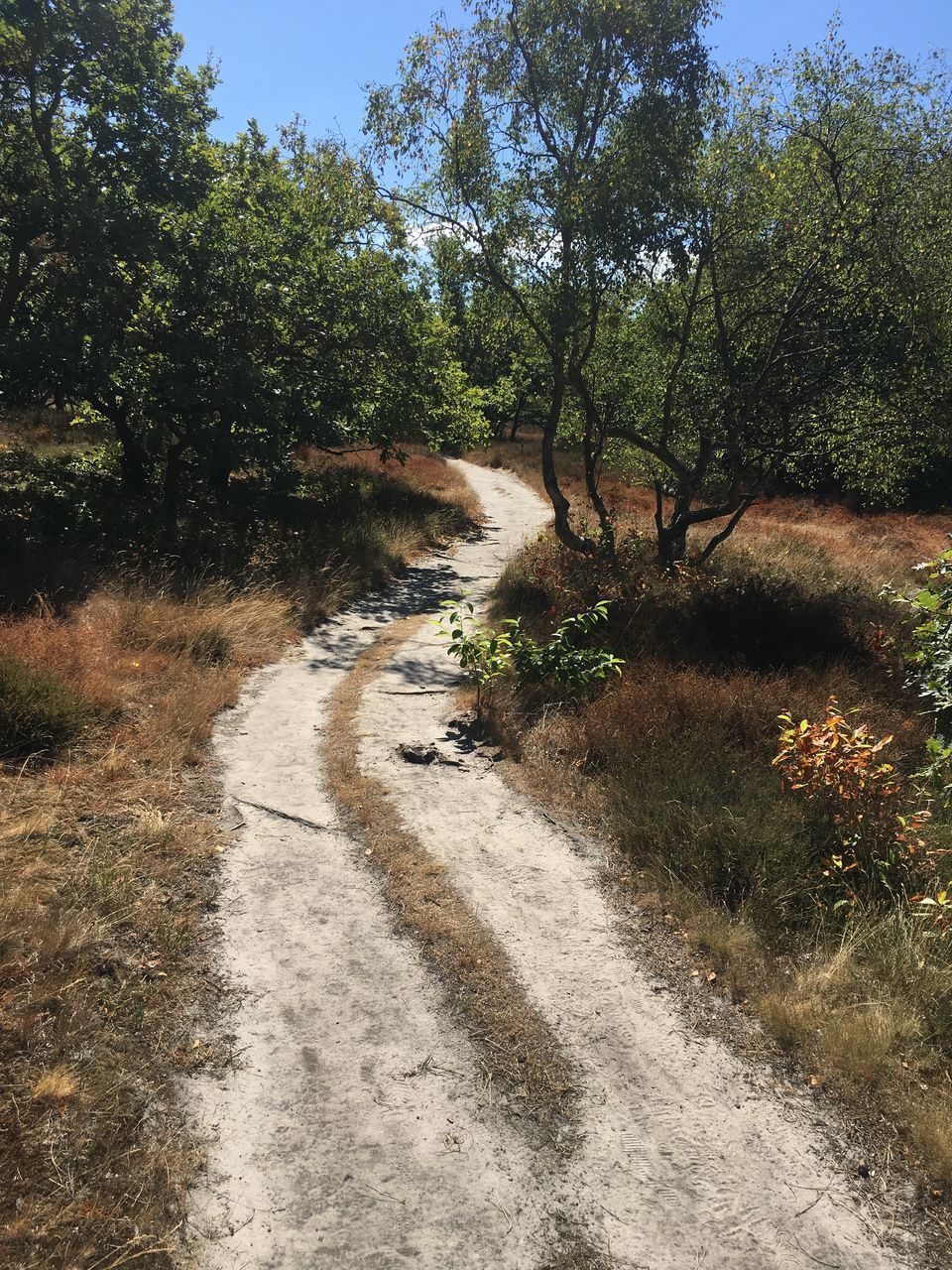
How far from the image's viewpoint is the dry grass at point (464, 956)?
352 cm

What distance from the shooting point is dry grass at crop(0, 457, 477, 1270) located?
2735mm

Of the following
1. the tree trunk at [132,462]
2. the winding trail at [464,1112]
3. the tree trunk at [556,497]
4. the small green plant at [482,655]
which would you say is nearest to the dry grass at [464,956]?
the winding trail at [464,1112]

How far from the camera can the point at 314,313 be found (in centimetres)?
1441

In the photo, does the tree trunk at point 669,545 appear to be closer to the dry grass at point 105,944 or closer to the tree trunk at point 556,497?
the tree trunk at point 556,497

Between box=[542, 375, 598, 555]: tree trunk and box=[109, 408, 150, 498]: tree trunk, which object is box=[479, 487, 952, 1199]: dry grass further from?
box=[109, 408, 150, 498]: tree trunk

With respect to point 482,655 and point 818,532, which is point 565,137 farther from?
point 818,532

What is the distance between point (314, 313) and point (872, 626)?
11.4 m

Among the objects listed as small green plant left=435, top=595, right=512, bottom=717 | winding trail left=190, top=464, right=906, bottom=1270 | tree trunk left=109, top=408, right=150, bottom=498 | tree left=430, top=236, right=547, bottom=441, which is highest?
tree left=430, top=236, right=547, bottom=441

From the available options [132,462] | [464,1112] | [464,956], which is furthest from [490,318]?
[464,1112]

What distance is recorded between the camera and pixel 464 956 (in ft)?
14.0

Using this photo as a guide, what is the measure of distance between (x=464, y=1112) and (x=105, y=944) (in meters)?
2.14

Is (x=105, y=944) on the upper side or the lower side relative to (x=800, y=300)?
lower

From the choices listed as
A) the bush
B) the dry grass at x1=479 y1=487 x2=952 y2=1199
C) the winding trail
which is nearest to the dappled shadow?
the dry grass at x1=479 y1=487 x2=952 y2=1199

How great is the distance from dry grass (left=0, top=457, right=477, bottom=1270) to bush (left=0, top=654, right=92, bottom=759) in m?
0.13
